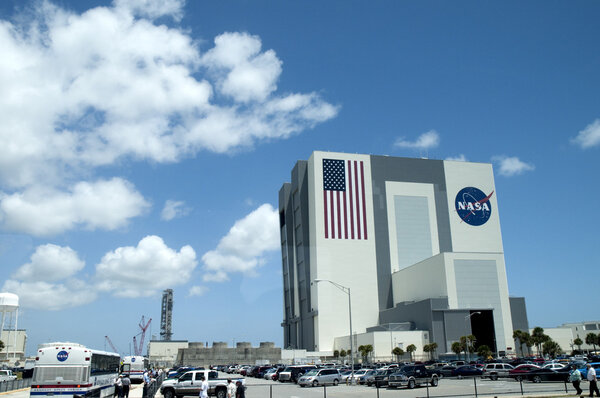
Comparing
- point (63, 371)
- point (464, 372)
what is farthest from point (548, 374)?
point (63, 371)

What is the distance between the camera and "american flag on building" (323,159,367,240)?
110m

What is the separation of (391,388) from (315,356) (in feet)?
210

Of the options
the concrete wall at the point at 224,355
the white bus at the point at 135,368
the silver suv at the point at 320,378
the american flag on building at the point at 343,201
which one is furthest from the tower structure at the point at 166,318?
the silver suv at the point at 320,378

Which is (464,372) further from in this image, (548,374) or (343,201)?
(343,201)

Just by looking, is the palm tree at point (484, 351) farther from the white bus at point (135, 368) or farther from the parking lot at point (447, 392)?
the white bus at point (135, 368)

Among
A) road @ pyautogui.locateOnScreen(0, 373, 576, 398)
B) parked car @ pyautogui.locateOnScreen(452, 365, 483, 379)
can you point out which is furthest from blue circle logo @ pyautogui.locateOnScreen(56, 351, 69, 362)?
parked car @ pyautogui.locateOnScreen(452, 365, 483, 379)

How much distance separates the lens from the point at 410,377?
41781 millimetres

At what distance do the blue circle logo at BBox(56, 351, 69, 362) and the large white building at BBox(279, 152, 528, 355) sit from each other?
237ft

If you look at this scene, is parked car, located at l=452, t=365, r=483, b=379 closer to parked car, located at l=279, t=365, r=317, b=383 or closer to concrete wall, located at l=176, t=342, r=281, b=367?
parked car, located at l=279, t=365, r=317, b=383

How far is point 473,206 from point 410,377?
8444cm

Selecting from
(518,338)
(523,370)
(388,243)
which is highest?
(388,243)

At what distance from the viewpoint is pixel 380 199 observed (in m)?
114

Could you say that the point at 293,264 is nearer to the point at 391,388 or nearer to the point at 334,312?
the point at 334,312

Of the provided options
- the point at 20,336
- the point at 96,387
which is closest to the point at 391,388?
the point at 96,387
